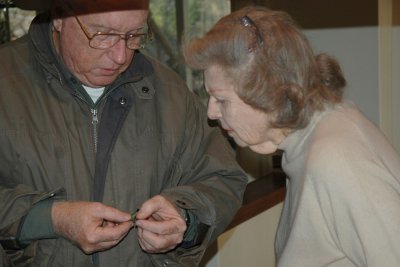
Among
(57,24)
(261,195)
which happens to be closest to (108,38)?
(57,24)

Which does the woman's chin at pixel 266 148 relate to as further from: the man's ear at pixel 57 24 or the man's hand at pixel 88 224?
the man's ear at pixel 57 24

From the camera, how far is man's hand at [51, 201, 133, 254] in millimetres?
1936

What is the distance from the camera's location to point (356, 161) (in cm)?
170

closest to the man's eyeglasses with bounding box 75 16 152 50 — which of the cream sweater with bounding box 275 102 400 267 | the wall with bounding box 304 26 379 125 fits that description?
the cream sweater with bounding box 275 102 400 267

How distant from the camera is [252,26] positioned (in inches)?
73.2

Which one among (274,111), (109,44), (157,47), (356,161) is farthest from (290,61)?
(157,47)

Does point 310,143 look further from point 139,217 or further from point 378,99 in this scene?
point 378,99

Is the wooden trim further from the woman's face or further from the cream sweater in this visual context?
the cream sweater

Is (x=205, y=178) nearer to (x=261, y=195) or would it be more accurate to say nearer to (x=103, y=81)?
(x=103, y=81)

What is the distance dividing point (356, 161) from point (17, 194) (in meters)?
0.91

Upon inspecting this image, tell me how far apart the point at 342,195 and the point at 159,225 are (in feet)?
1.83

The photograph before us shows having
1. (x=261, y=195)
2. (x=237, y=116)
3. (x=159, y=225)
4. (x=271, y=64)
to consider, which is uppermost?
(x=271, y=64)

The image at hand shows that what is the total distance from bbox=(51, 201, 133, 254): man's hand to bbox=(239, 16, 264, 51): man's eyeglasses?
0.58m

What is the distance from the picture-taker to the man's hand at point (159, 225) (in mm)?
2008
